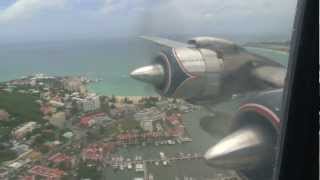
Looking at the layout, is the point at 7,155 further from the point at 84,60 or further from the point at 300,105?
the point at 300,105

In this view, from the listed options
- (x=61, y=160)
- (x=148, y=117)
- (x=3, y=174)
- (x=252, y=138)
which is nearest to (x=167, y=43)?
(x=148, y=117)

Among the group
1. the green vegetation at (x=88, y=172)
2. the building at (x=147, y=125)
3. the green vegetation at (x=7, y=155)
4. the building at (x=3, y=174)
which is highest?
the building at (x=147, y=125)

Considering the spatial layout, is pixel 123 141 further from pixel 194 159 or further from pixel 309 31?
pixel 309 31

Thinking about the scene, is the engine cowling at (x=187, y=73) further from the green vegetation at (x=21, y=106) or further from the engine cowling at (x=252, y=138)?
the green vegetation at (x=21, y=106)

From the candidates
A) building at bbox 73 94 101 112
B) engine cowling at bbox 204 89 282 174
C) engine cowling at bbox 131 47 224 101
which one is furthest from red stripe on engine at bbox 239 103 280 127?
building at bbox 73 94 101 112

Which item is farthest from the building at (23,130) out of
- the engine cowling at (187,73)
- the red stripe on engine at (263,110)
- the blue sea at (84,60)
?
the red stripe on engine at (263,110)

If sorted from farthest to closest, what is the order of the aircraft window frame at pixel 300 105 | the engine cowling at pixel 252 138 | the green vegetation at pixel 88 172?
1. the engine cowling at pixel 252 138
2. the green vegetation at pixel 88 172
3. the aircraft window frame at pixel 300 105
